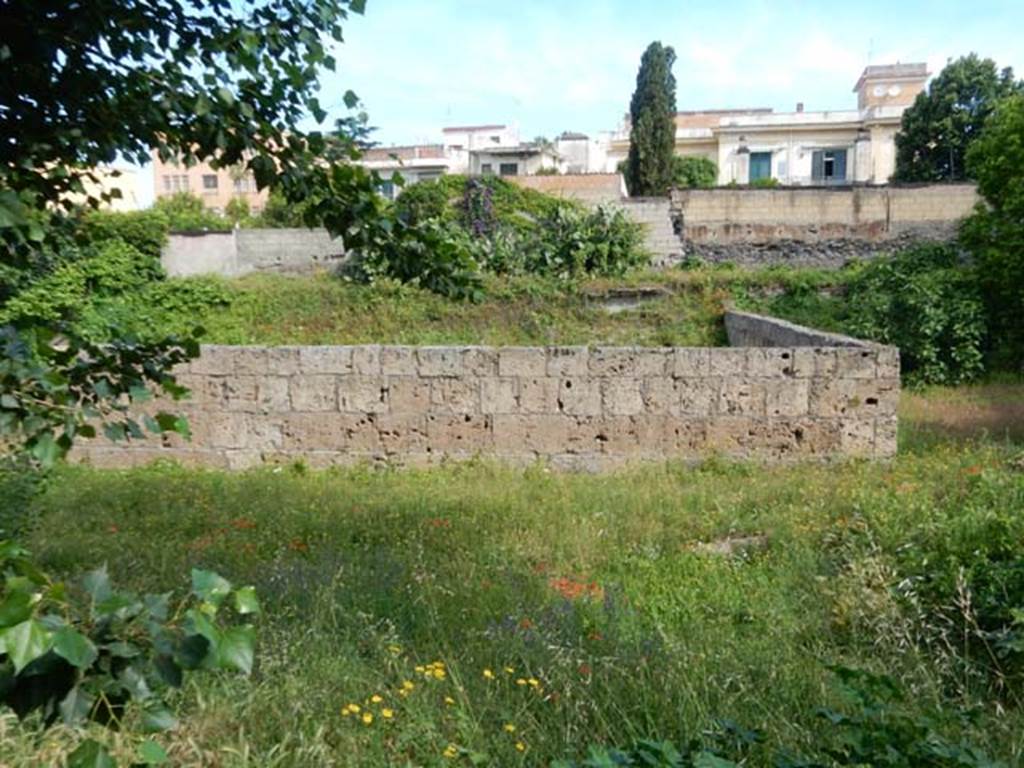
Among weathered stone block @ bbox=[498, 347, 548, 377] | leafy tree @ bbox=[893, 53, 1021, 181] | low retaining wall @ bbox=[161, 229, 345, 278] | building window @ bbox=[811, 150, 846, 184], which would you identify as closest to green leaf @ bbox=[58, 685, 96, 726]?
weathered stone block @ bbox=[498, 347, 548, 377]

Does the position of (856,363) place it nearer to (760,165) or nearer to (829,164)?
(760,165)

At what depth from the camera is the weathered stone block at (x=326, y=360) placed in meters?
8.47

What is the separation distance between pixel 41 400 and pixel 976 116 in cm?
3596

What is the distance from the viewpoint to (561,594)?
4.37 meters

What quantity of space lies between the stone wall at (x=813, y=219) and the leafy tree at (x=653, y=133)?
11553mm

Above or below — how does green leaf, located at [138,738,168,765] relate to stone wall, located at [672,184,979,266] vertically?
below

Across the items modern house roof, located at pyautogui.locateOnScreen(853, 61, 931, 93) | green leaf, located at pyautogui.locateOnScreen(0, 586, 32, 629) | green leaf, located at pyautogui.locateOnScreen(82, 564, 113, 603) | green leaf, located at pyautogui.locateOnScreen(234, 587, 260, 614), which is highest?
modern house roof, located at pyautogui.locateOnScreen(853, 61, 931, 93)

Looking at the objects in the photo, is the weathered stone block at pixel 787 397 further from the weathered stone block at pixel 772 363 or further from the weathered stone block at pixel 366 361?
the weathered stone block at pixel 366 361

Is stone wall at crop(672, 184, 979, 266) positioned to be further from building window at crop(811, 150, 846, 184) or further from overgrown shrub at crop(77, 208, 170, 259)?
building window at crop(811, 150, 846, 184)

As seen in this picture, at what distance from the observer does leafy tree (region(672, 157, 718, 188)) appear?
3772cm

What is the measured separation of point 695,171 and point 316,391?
3382cm

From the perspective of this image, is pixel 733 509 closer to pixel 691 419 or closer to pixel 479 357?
pixel 691 419

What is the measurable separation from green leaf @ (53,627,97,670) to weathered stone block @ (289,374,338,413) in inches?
302

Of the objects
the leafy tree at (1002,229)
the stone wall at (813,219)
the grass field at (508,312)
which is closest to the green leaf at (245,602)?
the grass field at (508,312)
